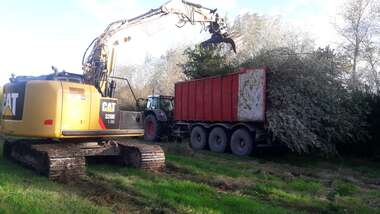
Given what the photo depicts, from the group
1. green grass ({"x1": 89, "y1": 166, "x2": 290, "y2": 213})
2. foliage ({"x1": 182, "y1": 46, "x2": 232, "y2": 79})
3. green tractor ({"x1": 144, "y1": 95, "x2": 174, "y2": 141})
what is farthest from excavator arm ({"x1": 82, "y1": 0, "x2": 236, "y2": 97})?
green tractor ({"x1": 144, "y1": 95, "x2": 174, "y2": 141})

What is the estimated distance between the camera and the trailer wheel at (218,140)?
1597 cm

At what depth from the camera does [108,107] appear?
10.2 meters

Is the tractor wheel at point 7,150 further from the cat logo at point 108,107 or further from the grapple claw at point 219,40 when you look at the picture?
the grapple claw at point 219,40

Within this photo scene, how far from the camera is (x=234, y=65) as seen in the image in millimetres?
17828

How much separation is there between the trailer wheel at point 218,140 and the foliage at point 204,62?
2.90 meters

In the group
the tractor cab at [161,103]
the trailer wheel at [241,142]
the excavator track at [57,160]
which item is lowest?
the excavator track at [57,160]

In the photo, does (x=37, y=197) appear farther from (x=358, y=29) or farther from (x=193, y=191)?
(x=358, y=29)

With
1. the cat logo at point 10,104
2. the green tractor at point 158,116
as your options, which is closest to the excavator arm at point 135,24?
the cat logo at point 10,104

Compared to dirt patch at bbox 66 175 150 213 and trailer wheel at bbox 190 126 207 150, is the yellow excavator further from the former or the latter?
trailer wheel at bbox 190 126 207 150

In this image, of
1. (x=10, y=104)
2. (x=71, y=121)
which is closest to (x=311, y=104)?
(x=71, y=121)

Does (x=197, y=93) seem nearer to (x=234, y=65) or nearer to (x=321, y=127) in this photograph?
(x=234, y=65)

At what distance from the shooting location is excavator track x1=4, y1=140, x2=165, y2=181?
29.3 ft

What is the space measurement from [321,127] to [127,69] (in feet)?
171

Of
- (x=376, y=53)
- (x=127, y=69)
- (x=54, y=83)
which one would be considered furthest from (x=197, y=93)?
Answer: (x=127, y=69)
